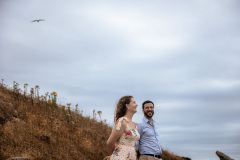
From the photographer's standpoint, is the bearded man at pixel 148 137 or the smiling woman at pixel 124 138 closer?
the smiling woman at pixel 124 138

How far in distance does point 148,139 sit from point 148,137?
0.15ft

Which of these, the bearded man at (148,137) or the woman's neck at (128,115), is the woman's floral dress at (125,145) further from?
the bearded man at (148,137)

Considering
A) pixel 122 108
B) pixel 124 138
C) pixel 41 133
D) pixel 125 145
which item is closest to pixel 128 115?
pixel 122 108

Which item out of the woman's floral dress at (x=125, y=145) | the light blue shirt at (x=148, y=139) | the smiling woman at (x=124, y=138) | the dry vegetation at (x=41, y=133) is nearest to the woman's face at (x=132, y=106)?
the smiling woman at (x=124, y=138)

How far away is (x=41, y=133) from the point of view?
25.8ft

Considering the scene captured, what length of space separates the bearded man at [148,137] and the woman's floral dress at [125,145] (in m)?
1.19

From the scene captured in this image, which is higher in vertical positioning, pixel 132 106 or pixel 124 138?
pixel 132 106

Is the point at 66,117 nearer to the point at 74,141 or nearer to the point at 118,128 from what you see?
the point at 74,141

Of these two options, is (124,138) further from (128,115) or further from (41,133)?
(41,133)

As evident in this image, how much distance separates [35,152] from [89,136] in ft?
11.1

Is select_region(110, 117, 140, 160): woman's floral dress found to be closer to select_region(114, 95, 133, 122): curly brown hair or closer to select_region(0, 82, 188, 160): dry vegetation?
select_region(114, 95, 133, 122): curly brown hair

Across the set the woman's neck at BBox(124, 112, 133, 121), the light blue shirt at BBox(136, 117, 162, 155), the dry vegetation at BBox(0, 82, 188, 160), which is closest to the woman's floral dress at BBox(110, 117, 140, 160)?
the woman's neck at BBox(124, 112, 133, 121)

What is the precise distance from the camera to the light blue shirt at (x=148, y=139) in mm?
5535

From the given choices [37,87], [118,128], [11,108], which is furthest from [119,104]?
[37,87]
